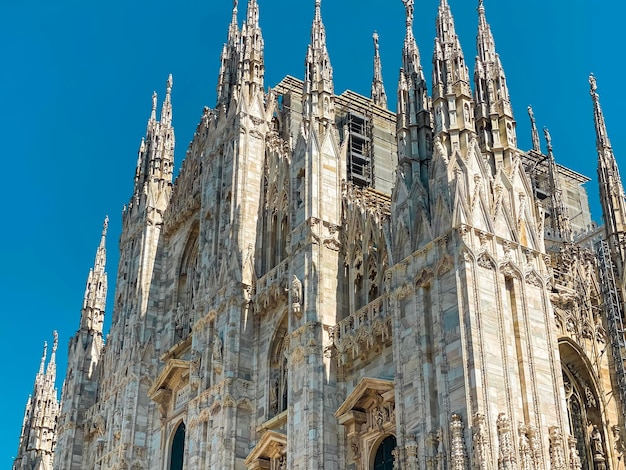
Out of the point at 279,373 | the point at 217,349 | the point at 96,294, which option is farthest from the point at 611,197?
the point at 96,294

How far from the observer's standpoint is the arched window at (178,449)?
35.6 m

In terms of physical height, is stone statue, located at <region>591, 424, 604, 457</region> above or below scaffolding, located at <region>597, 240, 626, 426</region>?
below

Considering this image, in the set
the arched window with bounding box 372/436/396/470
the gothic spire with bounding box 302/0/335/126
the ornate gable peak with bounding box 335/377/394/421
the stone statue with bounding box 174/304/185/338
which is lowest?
the arched window with bounding box 372/436/396/470

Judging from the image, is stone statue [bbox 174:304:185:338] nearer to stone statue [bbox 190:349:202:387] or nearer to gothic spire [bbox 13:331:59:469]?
stone statue [bbox 190:349:202:387]

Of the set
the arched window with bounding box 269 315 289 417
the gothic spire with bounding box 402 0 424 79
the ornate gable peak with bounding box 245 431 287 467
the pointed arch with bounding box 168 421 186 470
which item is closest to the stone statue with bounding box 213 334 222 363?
the arched window with bounding box 269 315 289 417

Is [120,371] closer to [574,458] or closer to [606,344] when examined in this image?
[606,344]

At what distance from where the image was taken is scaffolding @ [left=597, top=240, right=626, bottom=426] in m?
28.5

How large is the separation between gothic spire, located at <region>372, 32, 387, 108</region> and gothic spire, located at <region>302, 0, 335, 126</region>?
579 inches

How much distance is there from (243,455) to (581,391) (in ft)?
34.1

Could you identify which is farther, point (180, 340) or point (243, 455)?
point (180, 340)

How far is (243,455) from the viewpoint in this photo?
30.9 meters

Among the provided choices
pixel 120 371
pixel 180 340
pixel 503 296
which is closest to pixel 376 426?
pixel 503 296

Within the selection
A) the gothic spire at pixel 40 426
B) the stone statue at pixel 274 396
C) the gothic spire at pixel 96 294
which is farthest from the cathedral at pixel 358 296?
the gothic spire at pixel 40 426

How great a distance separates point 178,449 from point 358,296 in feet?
35.7
